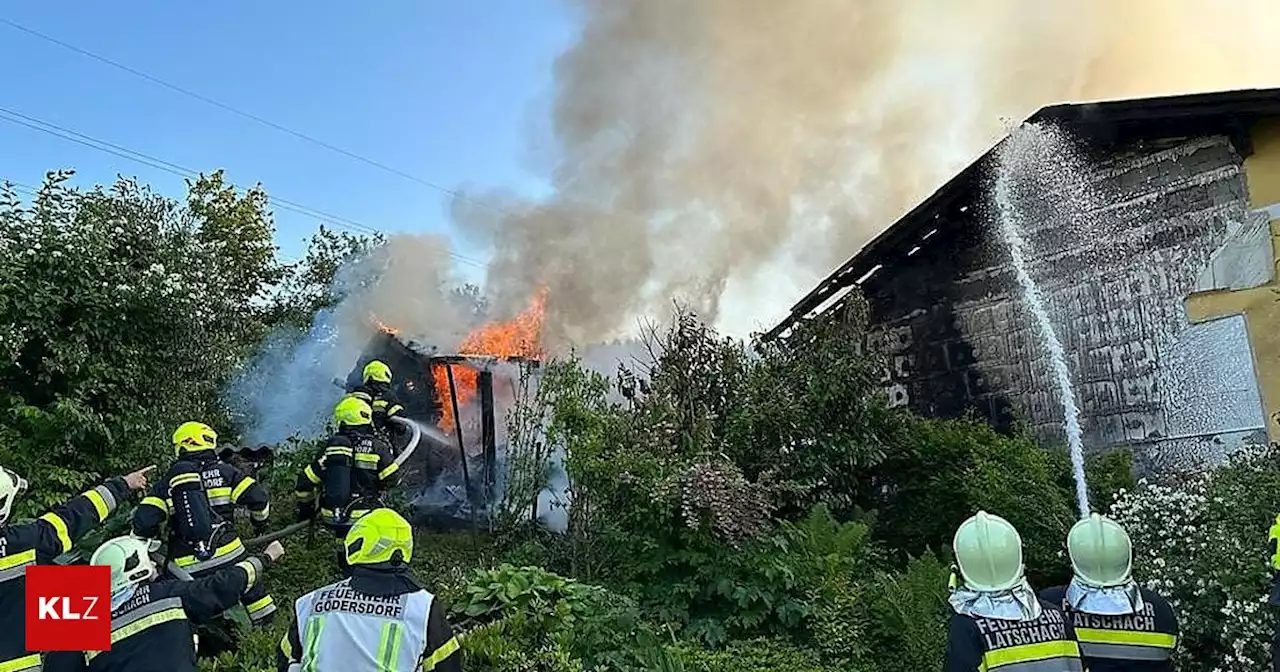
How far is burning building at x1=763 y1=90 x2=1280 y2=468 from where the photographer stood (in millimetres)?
9477

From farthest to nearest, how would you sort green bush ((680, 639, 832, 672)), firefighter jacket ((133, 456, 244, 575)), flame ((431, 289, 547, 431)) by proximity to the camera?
flame ((431, 289, 547, 431)) → firefighter jacket ((133, 456, 244, 575)) → green bush ((680, 639, 832, 672))

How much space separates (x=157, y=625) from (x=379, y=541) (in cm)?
118

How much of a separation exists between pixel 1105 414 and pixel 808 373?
371 centimetres

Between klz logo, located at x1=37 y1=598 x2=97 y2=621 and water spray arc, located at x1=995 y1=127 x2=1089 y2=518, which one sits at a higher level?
water spray arc, located at x1=995 y1=127 x2=1089 y2=518

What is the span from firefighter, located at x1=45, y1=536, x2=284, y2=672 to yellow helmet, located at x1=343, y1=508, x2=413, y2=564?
37.7 inches

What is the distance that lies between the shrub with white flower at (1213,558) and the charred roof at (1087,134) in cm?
496

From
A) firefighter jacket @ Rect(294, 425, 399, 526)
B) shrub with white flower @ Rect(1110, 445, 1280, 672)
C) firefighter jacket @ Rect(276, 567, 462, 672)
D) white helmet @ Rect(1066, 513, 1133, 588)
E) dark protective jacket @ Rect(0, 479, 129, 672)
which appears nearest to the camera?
firefighter jacket @ Rect(276, 567, 462, 672)

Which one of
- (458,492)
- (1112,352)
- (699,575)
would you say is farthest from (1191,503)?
(458,492)

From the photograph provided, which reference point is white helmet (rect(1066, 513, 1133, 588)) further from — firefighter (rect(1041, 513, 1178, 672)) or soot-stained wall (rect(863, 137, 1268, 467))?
soot-stained wall (rect(863, 137, 1268, 467))

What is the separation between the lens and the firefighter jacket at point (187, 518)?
600cm

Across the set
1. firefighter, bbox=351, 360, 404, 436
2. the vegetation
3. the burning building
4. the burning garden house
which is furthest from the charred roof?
firefighter, bbox=351, 360, 404, 436

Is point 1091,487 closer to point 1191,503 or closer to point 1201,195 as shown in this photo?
point 1201,195

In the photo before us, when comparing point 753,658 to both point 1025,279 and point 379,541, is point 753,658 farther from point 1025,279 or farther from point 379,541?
point 1025,279

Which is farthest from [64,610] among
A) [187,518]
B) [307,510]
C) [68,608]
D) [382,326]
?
[382,326]
